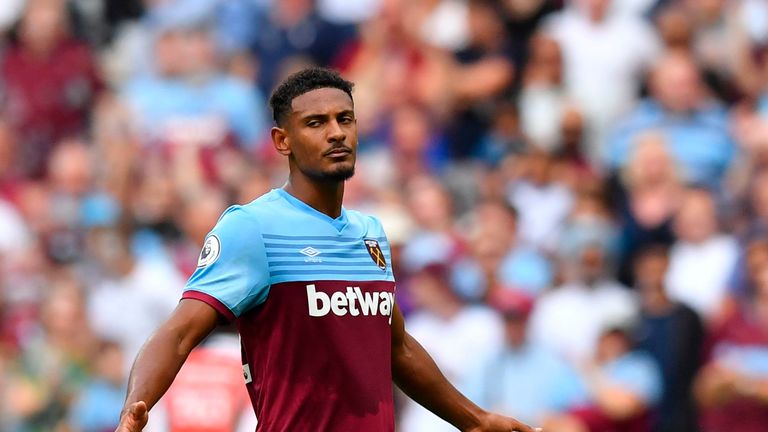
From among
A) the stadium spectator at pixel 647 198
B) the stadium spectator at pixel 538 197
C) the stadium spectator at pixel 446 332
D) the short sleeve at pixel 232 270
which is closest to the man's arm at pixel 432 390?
the short sleeve at pixel 232 270

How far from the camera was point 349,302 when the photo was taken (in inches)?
218

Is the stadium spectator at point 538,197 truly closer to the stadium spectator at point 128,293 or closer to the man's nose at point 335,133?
the stadium spectator at point 128,293

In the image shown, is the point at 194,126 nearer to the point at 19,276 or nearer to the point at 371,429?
the point at 19,276

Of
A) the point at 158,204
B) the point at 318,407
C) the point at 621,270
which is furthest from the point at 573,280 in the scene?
the point at 318,407

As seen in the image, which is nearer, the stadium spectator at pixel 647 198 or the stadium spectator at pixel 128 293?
the stadium spectator at pixel 647 198

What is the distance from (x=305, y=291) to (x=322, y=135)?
0.55 metres

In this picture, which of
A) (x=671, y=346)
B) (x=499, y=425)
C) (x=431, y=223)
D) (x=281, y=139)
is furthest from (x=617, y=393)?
(x=281, y=139)

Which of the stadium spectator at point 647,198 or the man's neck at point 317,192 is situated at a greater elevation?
the stadium spectator at point 647,198

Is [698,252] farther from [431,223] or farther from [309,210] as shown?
[309,210]

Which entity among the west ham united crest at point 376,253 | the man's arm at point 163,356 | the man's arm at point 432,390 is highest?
the west ham united crest at point 376,253

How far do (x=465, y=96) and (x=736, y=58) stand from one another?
2.15m

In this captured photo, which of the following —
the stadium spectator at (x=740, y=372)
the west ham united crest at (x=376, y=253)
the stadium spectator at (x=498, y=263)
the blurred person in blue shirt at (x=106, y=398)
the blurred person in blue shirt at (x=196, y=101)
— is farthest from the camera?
the blurred person in blue shirt at (x=196, y=101)

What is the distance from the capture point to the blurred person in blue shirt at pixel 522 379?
10.1 m

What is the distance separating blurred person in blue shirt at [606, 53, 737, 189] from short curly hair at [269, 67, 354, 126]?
569 centimetres
